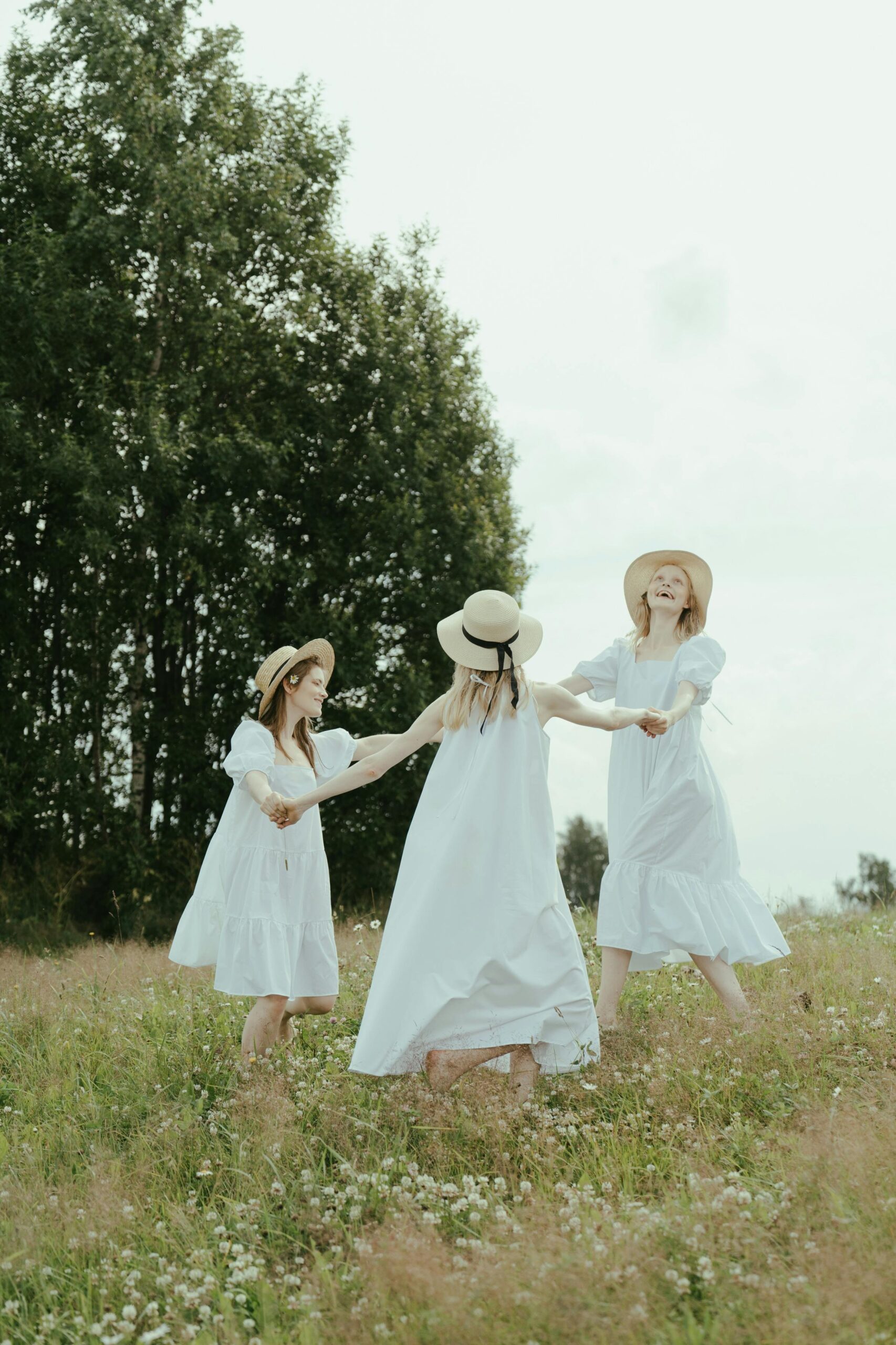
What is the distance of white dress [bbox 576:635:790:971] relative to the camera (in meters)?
6.55

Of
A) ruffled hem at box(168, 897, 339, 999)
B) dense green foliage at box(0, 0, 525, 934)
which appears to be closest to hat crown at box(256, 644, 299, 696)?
ruffled hem at box(168, 897, 339, 999)

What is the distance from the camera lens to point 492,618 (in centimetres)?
559

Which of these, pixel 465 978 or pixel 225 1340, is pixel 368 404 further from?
pixel 225 1340

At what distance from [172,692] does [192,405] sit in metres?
4.25

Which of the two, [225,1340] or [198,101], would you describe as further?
[198,101]

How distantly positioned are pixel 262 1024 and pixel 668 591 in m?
3.43

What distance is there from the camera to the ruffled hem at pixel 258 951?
6254 millimetres

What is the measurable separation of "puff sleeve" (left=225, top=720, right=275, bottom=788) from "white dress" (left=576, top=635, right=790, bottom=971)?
6.67 feet

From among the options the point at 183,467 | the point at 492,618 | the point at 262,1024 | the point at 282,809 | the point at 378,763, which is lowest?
the point at 262,1024

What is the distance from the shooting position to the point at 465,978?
17.5 ft

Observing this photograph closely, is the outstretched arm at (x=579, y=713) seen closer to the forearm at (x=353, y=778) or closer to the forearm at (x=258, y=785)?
the forearm at (x=353, y=778)

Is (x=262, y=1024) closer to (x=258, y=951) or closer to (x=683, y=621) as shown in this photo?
(x=258, y=951)

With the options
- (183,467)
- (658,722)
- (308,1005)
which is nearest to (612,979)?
(658,722)

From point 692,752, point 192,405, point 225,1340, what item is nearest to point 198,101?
point 192,405
